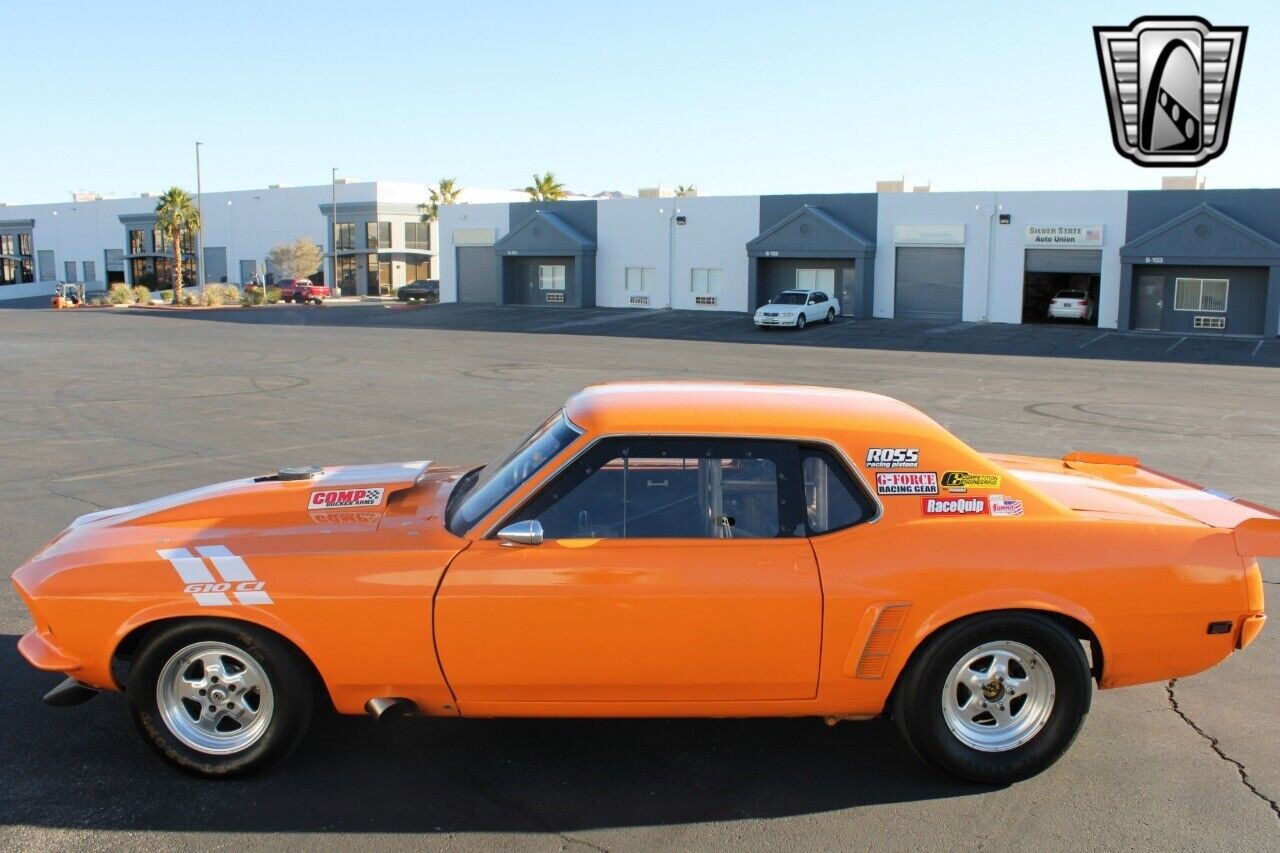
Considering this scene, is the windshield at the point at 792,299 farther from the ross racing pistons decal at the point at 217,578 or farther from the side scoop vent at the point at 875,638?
the ross racing pistons decal at the point at 217,578

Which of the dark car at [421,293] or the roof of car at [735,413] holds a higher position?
the dark car at [421,293]

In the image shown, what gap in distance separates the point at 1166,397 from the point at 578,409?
18.9m

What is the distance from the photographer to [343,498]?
489 centimetres

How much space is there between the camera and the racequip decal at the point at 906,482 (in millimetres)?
4465

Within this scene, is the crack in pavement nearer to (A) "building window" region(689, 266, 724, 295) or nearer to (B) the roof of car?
(B) the roof of car

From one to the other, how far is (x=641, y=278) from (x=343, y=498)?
1935 inches

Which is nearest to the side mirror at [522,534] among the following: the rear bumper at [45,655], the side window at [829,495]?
the side window at [829,495]

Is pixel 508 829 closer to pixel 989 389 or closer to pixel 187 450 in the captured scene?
pixel 187 450

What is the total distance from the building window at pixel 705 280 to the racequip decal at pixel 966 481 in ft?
155

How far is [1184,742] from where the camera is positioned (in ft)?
16.0

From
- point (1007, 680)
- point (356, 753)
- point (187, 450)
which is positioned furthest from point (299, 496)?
point (187, 450)

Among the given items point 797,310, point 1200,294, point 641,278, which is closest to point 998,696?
point 797,310

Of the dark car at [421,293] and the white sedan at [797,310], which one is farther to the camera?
the dark car at [421,293]

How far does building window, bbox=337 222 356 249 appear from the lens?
79.5 metres
